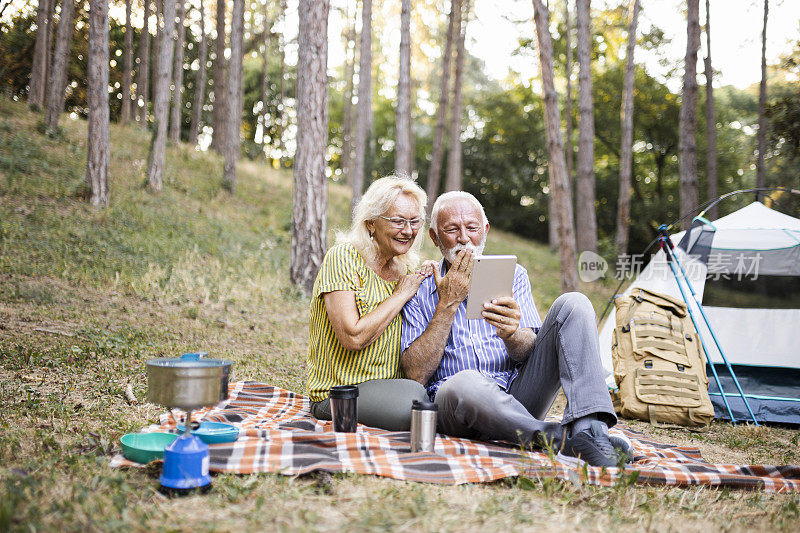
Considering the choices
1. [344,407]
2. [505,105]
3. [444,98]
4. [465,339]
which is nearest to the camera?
[344,407]

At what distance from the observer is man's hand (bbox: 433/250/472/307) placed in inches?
112

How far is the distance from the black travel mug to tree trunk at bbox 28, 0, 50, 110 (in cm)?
1343

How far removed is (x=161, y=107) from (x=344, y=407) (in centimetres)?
942

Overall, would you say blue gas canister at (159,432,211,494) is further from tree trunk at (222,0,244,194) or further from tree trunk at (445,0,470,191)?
tree trunk at (445,0,470,191)

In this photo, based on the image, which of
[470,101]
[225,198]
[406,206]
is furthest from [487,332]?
[470,101]

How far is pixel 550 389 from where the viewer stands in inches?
113

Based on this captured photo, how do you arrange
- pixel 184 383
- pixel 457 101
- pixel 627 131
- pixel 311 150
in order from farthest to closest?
pixel 457 101 < pixel 627 131 < pixel 311 150 < pixel 184 383

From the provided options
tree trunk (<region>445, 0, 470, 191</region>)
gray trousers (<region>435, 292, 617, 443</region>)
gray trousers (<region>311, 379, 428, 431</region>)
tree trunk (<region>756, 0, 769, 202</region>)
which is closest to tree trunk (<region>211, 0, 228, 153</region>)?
tree trunk (<region>445, 0, 470, 191</region>)

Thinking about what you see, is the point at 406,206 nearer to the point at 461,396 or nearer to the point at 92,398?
the point at 461,396

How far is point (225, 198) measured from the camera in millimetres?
11875

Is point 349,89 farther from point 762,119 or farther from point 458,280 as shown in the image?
point 458,280

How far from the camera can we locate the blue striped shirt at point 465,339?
9.81ft

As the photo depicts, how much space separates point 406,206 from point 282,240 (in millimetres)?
7920

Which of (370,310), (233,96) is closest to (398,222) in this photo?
(370,310)
